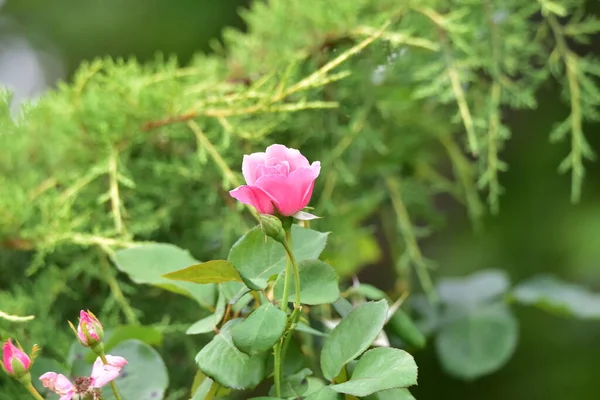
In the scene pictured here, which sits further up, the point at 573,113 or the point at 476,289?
the point at 573,113

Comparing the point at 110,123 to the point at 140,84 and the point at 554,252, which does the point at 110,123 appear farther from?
the point at 554,252

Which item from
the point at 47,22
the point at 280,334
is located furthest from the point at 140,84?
the point at 47,22

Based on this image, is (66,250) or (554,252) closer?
(66,250)

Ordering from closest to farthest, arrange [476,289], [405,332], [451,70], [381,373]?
[381,373]
[405,332]
[451,70]
[476,289]

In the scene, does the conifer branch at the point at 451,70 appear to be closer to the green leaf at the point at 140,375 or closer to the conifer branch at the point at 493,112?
the conifer branch at the point at 493,112

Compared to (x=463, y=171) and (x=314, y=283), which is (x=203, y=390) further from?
(x=463, y=171)

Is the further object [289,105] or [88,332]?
[289,105]

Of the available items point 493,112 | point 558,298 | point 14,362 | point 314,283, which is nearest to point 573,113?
point 493,112
